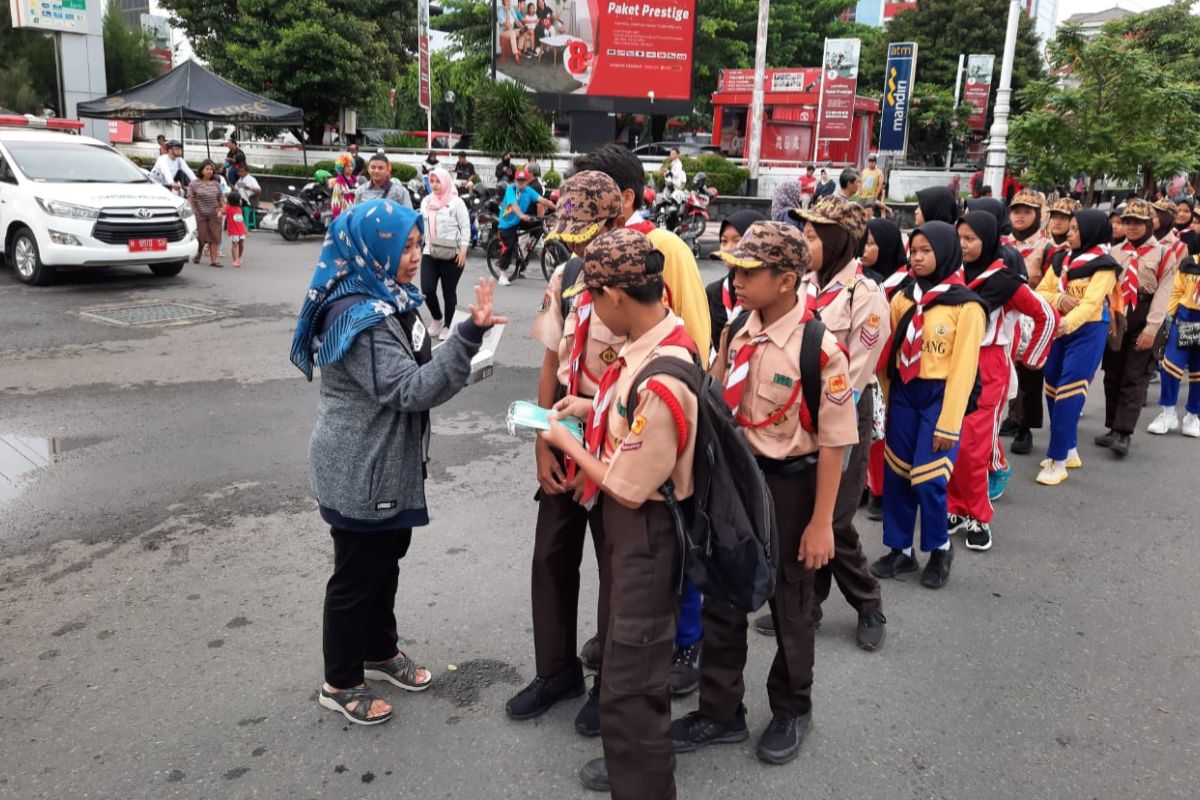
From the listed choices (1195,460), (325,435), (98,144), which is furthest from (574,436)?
(98,144)

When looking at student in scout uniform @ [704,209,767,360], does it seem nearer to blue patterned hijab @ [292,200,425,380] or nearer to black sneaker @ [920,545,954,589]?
black sneaker @ [920,545,954,589]

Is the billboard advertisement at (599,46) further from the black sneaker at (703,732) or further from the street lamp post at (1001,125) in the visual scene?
the black sneaker at (703,732)

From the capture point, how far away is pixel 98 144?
492 inches

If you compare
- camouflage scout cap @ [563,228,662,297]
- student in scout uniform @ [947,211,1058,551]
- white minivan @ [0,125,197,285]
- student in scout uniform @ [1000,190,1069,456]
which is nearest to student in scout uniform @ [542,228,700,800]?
camouflage scout cap @ [563,228,662,297]

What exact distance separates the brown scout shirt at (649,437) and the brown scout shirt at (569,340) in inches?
14.7

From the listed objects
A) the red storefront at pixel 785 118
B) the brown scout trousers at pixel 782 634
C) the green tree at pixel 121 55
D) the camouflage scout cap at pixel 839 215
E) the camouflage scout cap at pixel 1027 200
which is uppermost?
the green tree at pixel 121 55

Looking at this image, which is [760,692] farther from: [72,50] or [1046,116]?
[72,50]

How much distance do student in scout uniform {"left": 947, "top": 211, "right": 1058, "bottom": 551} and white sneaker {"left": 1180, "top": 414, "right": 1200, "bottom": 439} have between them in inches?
132

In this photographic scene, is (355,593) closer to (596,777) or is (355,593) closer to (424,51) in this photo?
(596,777)

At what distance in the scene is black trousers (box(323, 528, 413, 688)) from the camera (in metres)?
3.02

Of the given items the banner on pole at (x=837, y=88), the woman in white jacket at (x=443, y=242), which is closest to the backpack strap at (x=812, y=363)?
the woman in white jacket at (x=443, y=242)

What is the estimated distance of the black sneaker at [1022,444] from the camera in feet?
22.0

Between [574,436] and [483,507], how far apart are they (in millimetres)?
2735

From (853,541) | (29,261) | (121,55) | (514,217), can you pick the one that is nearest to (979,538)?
(853,541)
